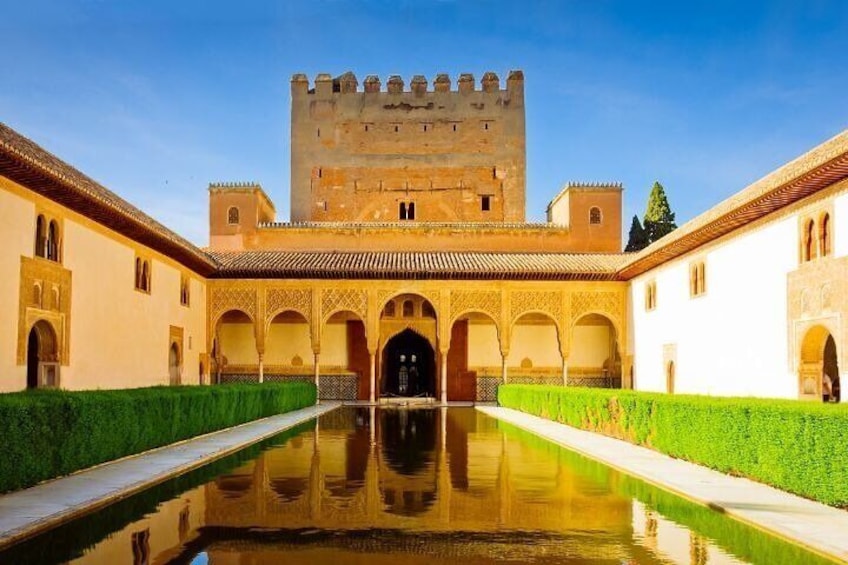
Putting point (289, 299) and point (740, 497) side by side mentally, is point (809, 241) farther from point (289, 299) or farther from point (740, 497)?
point (289, 299)

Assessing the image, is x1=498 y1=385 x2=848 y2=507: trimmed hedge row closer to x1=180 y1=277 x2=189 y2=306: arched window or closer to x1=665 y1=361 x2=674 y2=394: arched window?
x1=665 y1=361 x2=674 y2=394: arched window

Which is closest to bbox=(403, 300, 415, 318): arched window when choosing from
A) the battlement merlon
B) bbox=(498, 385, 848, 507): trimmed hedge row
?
the battlement merlon

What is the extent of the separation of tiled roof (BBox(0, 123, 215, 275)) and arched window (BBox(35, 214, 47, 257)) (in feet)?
1.43

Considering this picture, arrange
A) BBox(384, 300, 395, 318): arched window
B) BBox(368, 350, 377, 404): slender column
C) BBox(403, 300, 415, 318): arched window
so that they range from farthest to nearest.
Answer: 1. BBox(403, 300, 415, 318): arched window
2. BBox(384, 300, 395, 318): arched window
3. BBox(368, 350, 377, 404): slender column

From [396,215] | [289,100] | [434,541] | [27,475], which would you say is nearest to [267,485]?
[27,475]

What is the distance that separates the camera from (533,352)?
28.2 meters

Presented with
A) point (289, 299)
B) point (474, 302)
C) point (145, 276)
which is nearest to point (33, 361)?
point (145, 276)

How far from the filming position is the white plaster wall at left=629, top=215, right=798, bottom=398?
14797mm

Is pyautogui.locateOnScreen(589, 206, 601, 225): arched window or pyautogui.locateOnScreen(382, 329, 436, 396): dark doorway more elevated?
pyautogui.locateOnScreen(589, 206, 601, 225): arched window

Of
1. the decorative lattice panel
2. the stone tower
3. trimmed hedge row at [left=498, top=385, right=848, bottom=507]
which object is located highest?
the stone tower

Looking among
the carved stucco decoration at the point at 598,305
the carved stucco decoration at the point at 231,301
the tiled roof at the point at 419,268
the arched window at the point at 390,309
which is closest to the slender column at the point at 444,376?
the tiled roof at the point at 419,268

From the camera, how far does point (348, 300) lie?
25.9m

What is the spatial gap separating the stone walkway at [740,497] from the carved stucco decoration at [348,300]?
1302 centimetres

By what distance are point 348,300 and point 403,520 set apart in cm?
1921
